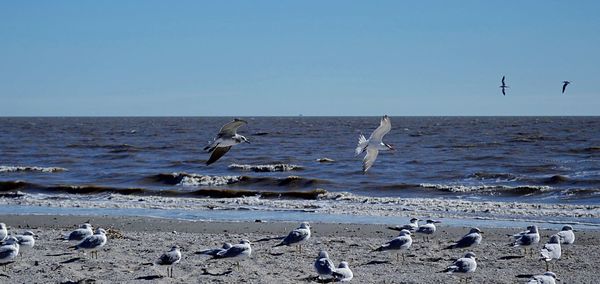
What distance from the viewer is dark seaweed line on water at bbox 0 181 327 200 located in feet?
76.4

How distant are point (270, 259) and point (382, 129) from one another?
9.60 feet

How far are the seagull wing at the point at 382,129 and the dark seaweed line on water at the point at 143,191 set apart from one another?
30.6ft

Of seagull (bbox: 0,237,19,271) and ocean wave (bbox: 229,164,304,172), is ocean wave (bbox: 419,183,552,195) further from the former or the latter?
seagull (bbox: 0,237,19,271)

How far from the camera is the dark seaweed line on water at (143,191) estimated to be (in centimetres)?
2328

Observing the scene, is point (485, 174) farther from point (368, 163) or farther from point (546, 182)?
point (368, 163)

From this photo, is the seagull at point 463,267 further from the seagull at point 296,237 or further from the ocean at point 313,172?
the ocean at point 313,172

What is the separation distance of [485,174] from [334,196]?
317 inches

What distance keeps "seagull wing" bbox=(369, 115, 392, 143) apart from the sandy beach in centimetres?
176

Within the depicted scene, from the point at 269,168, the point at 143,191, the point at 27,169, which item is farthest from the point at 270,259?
the point at 27,169

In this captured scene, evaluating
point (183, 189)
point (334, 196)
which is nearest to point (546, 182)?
point (334, 196)

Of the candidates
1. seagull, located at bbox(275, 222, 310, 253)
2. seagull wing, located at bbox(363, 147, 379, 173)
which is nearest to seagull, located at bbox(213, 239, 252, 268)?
seagull, located at bbox(275, 222, 310, 253)

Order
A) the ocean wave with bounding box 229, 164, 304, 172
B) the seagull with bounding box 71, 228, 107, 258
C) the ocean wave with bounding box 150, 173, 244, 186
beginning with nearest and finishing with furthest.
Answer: the seagull with bounding box 71, 228, 107, 258 → the ocean wave with bounding box 150, 173, 244, 186 → the ocean wave with bounding box 229, 164, 304, 172

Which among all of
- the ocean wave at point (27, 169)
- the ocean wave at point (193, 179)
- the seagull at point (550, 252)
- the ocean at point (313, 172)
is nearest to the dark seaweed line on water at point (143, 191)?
the ocean at point (313, 172)

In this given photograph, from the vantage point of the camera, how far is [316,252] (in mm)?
12414
